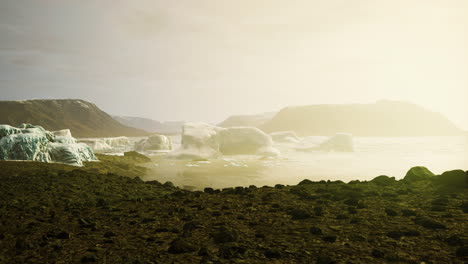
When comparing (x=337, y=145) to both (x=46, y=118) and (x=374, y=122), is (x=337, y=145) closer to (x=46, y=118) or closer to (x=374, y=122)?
(x=374, y=122)

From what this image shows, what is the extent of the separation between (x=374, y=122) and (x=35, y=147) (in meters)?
191

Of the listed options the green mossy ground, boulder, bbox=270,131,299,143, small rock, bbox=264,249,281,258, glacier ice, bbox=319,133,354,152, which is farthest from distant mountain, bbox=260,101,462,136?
small rock, bbox=264,249,281,258

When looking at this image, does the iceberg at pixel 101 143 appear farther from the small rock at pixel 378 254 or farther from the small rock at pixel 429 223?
the small rock at pixel 378 254

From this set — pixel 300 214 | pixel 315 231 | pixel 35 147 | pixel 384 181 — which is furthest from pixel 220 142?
pixel 315 231

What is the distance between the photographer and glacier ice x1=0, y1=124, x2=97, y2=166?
20641mm

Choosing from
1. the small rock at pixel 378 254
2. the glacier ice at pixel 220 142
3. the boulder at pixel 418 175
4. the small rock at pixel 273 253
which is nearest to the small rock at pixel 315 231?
the small rock at pixel 378 254

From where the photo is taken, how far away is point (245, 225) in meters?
6.55

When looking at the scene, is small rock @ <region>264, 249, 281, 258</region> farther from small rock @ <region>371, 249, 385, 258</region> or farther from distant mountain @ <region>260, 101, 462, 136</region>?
distant mountain @ <region>260, 101, 462, 136</region>

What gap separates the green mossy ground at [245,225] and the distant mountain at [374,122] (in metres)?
170

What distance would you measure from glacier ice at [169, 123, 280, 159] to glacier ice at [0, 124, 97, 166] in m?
16.8

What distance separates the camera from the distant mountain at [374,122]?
171 metres

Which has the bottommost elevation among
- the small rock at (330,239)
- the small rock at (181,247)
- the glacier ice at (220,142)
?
the small rock at (181,247)

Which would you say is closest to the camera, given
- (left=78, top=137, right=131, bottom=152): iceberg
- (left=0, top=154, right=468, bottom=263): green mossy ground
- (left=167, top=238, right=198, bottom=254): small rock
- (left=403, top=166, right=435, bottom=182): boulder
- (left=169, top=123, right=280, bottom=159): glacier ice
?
(left=0, top=154, right=468, bottom=263): green mossy ground

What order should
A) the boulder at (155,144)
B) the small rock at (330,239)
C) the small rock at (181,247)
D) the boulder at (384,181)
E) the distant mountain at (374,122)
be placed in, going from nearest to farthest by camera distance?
the small rock at (181,247), the small rock at (330,239), the boulder at (384,181), the boulder at (155,144), the distant mountain at (374,122)
